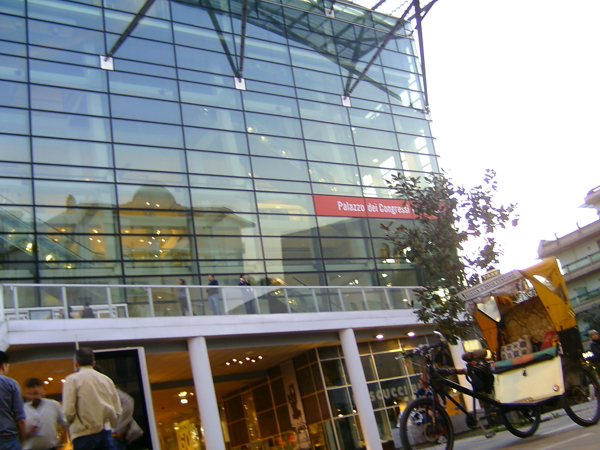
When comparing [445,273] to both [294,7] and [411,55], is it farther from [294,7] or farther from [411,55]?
[411,55]

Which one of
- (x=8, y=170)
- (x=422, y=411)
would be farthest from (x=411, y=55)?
(x=422, y=411)

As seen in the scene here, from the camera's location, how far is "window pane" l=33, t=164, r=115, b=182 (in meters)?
23.0

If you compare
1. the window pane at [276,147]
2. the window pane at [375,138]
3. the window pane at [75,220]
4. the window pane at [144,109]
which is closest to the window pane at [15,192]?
the window pane at [75,220]

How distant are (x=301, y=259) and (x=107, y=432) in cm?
2182

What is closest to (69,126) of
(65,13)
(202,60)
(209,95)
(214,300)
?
(65,13)

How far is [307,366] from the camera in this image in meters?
24.9

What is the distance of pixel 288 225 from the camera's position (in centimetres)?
2770

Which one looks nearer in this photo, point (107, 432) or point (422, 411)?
point (107, 432)

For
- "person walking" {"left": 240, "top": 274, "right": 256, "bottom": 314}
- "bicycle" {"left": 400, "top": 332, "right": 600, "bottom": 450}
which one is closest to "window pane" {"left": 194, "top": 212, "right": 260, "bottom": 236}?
"person walking" {"left": 240, "top": 274, "right": 256, "bottom": 314}

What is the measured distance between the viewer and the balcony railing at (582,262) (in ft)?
171

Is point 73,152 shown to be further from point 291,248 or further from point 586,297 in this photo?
point 586,297

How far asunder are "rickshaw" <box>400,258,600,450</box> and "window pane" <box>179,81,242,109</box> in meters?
19.6

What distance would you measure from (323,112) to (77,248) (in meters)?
14.4

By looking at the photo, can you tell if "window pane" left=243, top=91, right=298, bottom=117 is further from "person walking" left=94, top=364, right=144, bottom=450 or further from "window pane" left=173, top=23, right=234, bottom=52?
"person walking" left=94, top=364, right=144, bottom=450
